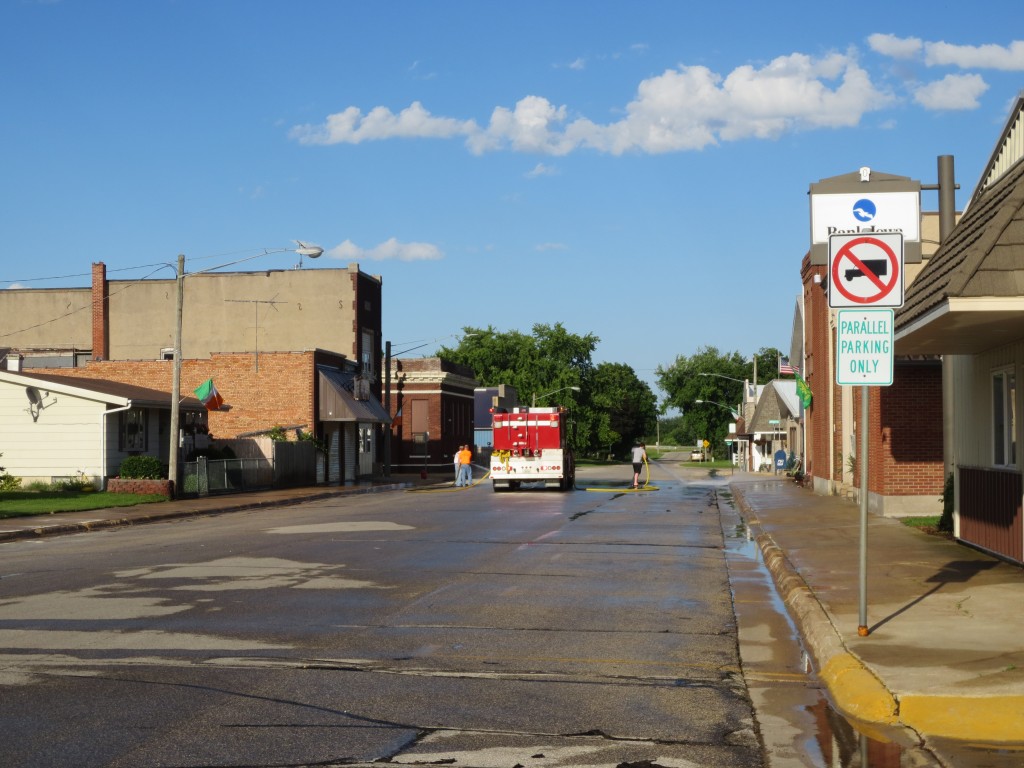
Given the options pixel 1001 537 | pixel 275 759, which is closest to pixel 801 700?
pixel 275 759

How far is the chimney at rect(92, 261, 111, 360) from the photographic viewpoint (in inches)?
2463

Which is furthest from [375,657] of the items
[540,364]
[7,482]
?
[540,364]

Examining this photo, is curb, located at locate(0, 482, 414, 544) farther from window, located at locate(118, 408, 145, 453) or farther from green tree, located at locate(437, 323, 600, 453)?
green tree, located at locate(437, 323, 600, 453)

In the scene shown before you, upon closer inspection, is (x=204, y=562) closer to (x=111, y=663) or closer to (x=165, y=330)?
(x=111, y=663)

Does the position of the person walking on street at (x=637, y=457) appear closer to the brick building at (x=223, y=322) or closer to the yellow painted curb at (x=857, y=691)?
the brick building at (x=223, y=322)

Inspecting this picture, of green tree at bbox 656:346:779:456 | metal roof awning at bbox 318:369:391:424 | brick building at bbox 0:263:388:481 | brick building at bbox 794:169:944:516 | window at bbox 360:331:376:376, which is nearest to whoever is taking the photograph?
brick building at bbox 794:169:944:516

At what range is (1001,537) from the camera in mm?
15047

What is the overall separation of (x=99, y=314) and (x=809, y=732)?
6049cm

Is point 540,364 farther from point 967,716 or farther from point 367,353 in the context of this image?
point 967,716

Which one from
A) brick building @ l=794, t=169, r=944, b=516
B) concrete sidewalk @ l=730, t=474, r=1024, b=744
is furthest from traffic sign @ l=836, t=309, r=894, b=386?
brick building @ l=794, t=169, r=944, b=516

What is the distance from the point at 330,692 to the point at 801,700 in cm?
326

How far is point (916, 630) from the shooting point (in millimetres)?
9992

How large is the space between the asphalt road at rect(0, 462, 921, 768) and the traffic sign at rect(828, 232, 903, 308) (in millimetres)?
3172

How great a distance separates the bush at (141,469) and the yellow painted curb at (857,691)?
30.9m
